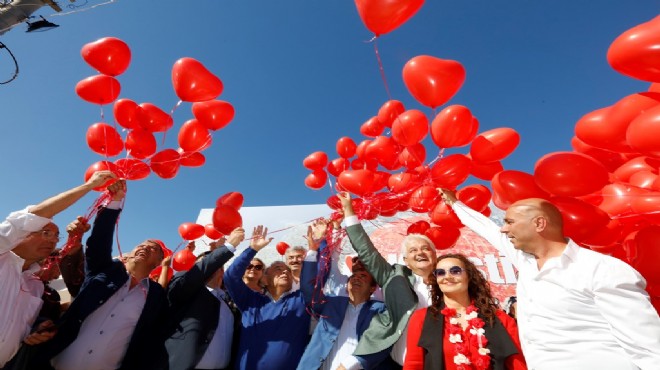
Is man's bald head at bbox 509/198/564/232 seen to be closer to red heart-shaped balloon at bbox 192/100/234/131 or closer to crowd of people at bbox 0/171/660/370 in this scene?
crowd of people at bbox 0/171/660/370

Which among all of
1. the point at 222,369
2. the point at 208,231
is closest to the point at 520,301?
the point at 222,369

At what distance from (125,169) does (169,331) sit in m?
1.24

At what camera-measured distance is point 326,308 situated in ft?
6.85

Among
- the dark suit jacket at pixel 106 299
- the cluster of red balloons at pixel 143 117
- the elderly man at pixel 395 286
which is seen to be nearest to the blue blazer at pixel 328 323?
the elderly man at pixel 395 286

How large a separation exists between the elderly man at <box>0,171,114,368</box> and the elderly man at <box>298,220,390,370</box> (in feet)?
4.54

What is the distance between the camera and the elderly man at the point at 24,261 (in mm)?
1510

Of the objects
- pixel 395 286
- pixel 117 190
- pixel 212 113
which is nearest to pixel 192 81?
pixel 212 113

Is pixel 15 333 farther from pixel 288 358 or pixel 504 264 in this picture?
pixel 504 264

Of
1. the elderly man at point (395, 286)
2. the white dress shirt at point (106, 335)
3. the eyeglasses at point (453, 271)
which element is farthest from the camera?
the white dress shirt at point (106, 335)

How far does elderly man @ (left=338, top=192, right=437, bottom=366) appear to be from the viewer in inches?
69.1

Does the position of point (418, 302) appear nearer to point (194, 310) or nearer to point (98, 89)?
point (194, 310)

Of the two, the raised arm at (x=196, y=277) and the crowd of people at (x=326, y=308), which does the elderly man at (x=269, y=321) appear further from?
the raised arm at (x=196, y=277)

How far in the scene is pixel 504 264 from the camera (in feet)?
18.3

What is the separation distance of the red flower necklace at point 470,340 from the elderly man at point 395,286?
283mm
